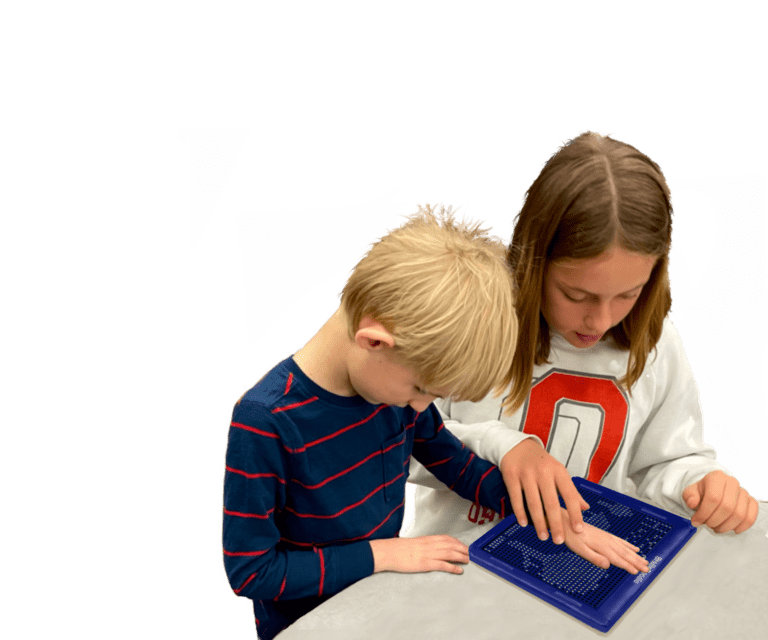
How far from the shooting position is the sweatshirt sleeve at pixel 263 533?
69 centimetres

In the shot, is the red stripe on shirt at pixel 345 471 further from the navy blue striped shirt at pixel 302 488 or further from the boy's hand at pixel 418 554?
the boy's hand at pixel 418 554

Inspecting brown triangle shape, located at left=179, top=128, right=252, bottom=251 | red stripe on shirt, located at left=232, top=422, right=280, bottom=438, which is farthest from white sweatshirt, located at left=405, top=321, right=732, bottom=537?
brown triangle shape, located at left=179, top=128, right=252, bottom=251

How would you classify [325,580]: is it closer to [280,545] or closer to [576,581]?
[280,545]

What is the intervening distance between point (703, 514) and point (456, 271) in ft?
1.97

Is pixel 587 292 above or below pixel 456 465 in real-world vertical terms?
above

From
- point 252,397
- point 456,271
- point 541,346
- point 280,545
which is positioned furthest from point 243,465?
point 541,346

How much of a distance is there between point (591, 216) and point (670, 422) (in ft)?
1.61

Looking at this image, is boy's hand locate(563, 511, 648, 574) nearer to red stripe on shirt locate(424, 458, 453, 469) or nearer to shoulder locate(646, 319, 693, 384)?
red stripe on shirt locate(424, 458, 453, 469)

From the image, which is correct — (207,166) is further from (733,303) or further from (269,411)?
(733,303)

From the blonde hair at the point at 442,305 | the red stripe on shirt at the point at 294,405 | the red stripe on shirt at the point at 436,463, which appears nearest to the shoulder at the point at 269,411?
the red stripe on shirt at the point at 294,405

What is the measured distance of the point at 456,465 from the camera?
3.13 feet

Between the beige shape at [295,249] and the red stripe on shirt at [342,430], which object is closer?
the red stripe on shirt at [342,430]

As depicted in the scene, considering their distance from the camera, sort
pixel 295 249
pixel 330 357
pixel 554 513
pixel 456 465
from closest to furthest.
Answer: pixel 330 357 < pixel 554 513 < pixel 456 465 < pixel 295 249

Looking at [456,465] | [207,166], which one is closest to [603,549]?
[456,465]
